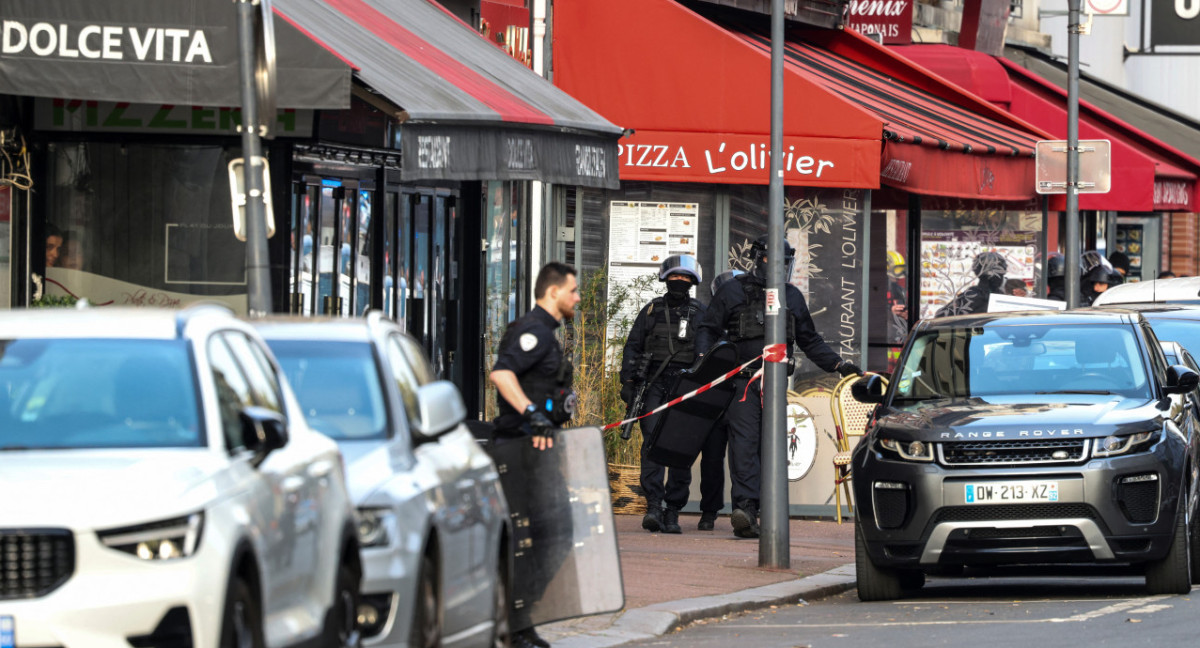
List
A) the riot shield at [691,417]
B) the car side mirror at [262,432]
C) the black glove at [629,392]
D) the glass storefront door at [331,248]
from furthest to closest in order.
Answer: the black glove at [629,392], the glass storefront door at [331,248], the riot shield at [691,417], the car side mirror at [262,432]

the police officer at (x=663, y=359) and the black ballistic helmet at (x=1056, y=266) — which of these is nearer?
the police officer at (x=663, y=359)

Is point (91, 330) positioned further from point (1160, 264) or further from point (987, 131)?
point (1160, 264)

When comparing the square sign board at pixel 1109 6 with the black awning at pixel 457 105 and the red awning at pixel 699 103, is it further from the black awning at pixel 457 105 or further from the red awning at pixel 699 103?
the black awning at pixel 457 105

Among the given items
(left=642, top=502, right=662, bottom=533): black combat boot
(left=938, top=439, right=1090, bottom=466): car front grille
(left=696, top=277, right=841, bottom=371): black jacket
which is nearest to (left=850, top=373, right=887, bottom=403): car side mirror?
(left=938, top=439, right=1090, bottom=466): car front grille

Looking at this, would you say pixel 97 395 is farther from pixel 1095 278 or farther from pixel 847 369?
pixel 1095 278

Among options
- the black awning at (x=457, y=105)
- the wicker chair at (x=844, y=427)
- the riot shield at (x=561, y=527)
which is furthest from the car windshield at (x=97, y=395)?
the wicker chair at (x=844, y=427)

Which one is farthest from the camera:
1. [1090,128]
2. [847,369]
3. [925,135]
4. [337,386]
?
[1090,128]

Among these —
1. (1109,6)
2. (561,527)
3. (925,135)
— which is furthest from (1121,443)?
(1109,6)

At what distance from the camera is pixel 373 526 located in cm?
791

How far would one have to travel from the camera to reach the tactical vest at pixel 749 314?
53.1 ft

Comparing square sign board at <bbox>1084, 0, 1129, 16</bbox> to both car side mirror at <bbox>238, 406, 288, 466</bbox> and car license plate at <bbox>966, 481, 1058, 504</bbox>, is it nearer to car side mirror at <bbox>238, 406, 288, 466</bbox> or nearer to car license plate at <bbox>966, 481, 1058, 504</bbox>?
car license plate at <bbox>966, 481, 1058, 504</bbox>

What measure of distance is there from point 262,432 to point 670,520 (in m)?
9.60

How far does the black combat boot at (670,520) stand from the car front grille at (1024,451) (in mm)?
4306

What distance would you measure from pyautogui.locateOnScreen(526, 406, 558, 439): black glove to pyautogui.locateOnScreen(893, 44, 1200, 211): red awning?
17422 millimetres
